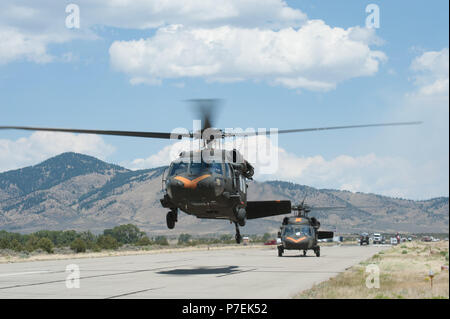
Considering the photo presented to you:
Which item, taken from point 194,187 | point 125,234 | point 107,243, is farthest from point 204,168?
point 125,234

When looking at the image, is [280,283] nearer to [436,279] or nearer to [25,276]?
[436,279]

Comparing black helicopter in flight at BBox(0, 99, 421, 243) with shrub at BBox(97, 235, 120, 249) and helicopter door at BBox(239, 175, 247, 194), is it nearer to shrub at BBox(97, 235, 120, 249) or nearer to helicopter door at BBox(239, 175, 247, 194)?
helicopter door at BBox(239, 175, 247, 194)

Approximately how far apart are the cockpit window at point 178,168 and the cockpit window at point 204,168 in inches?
11.6

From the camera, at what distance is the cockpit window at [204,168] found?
23.0m

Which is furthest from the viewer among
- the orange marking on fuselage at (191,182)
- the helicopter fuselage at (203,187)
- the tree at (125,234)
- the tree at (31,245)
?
the tree at (125,234)

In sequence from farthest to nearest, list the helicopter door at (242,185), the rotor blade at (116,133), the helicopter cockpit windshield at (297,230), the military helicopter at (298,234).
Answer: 1. the helicopter cockpit windshield at (297,230)
2. the military helicopter at (298,234)
3. the helicopter door at (242,185)
4. the rotor blade at (116,133)

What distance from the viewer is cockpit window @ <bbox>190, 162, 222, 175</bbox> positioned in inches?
907

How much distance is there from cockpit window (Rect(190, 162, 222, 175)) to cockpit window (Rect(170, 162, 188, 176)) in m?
0.30

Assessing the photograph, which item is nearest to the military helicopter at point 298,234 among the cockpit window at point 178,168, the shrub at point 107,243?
the cockpit window at point 178,168

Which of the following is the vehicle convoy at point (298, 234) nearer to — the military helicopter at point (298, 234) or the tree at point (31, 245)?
the military helicopter at point (298, 234)

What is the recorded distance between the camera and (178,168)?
2344 cm

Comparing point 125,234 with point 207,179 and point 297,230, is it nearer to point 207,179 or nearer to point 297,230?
point 297,230

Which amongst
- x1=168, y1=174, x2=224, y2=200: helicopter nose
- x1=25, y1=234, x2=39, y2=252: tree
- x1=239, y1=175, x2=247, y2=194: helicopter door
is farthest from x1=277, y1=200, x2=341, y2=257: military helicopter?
x1=25, y1=234, x2=39, y2=252: tree

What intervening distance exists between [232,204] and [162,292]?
238 inches
